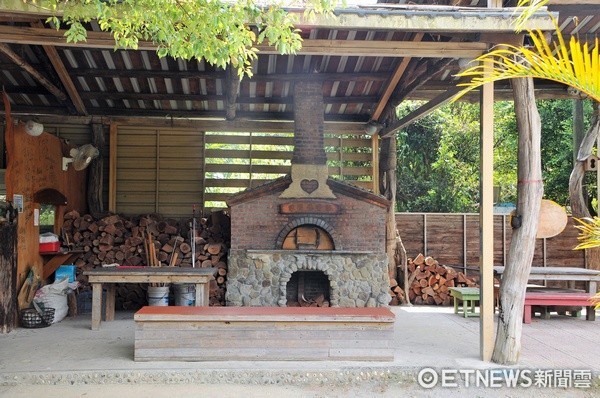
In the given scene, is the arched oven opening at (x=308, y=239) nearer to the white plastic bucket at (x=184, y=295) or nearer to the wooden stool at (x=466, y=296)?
the white plastic bucket at (x=184, y=295)

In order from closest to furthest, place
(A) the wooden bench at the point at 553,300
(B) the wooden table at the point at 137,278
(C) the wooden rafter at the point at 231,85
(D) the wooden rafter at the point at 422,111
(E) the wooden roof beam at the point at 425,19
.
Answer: (E) the wooden roof beam at the point at 425,19, (D) the wooden rafter at the point at 422,111, (B) the wooden table at the point at 137,278, (C) the wooden rafter at the point at 231,85, (A) the wooden bench at the point at 553,300

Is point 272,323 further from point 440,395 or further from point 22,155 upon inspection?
point 22,155

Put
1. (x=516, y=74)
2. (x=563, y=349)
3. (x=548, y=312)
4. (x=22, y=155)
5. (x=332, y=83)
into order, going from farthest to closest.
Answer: (x=332, y=83), (x=548, y=312), (x=22, y=155), (x=563, y=349), (x=516, y=74)

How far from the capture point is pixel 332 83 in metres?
10.2

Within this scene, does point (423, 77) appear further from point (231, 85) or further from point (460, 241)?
point (460, 241)

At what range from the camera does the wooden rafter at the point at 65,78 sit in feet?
28.4

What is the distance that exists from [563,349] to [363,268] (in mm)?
3540

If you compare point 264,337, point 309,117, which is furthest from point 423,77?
point 264,337

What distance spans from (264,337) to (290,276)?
10.9 feet

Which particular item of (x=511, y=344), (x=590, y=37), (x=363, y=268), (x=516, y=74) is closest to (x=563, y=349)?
(x=511, y=344)

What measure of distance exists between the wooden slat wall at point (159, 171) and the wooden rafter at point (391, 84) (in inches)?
144

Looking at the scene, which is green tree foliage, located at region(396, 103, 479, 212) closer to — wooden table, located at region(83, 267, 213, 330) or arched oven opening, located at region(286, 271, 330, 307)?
arched oven opening, located at region(286, 271, 330, 307)

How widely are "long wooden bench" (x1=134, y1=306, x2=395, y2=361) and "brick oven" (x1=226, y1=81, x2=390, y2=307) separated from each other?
3140mm

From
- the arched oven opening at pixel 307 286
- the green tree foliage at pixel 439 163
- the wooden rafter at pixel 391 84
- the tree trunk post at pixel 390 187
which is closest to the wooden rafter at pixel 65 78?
the arched oven opening at pixel 307 286
